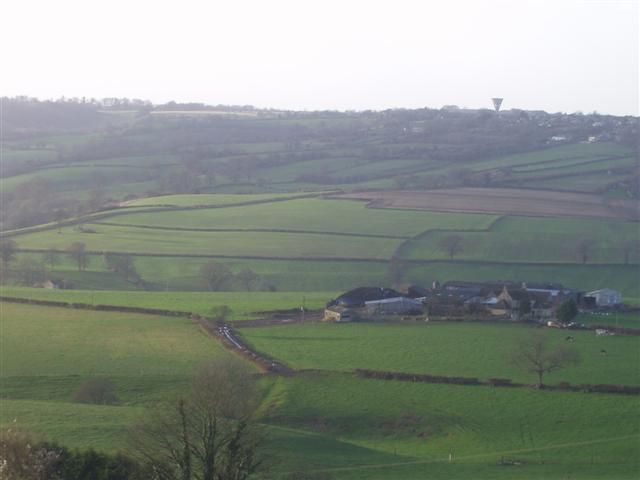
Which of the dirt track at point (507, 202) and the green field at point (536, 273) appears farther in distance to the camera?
the dirt track at point (507, 202)

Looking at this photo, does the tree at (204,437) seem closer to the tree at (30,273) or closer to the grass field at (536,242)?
the tree at (30,273)

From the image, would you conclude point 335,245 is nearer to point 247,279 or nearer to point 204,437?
point 247,279

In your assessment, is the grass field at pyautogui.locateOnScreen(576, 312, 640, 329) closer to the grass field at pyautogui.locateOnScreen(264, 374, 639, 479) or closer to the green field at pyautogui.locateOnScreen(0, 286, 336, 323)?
the green field at pyautogui.locateOnScreen(0, 286, 336, 323)

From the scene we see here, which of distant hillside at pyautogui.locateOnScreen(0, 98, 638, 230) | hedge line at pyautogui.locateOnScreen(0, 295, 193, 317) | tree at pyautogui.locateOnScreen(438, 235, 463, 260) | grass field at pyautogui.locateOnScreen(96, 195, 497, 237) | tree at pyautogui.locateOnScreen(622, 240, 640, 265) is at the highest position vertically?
distant hillside at pyautogui.locateOnScreen(0, 98, 638, 230)

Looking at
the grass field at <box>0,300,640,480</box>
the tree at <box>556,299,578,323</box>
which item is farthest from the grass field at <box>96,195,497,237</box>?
the grass field at <box>0,300,640,480</box>

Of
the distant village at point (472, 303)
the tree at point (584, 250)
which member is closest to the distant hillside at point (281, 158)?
the tree at point (584, 250)
